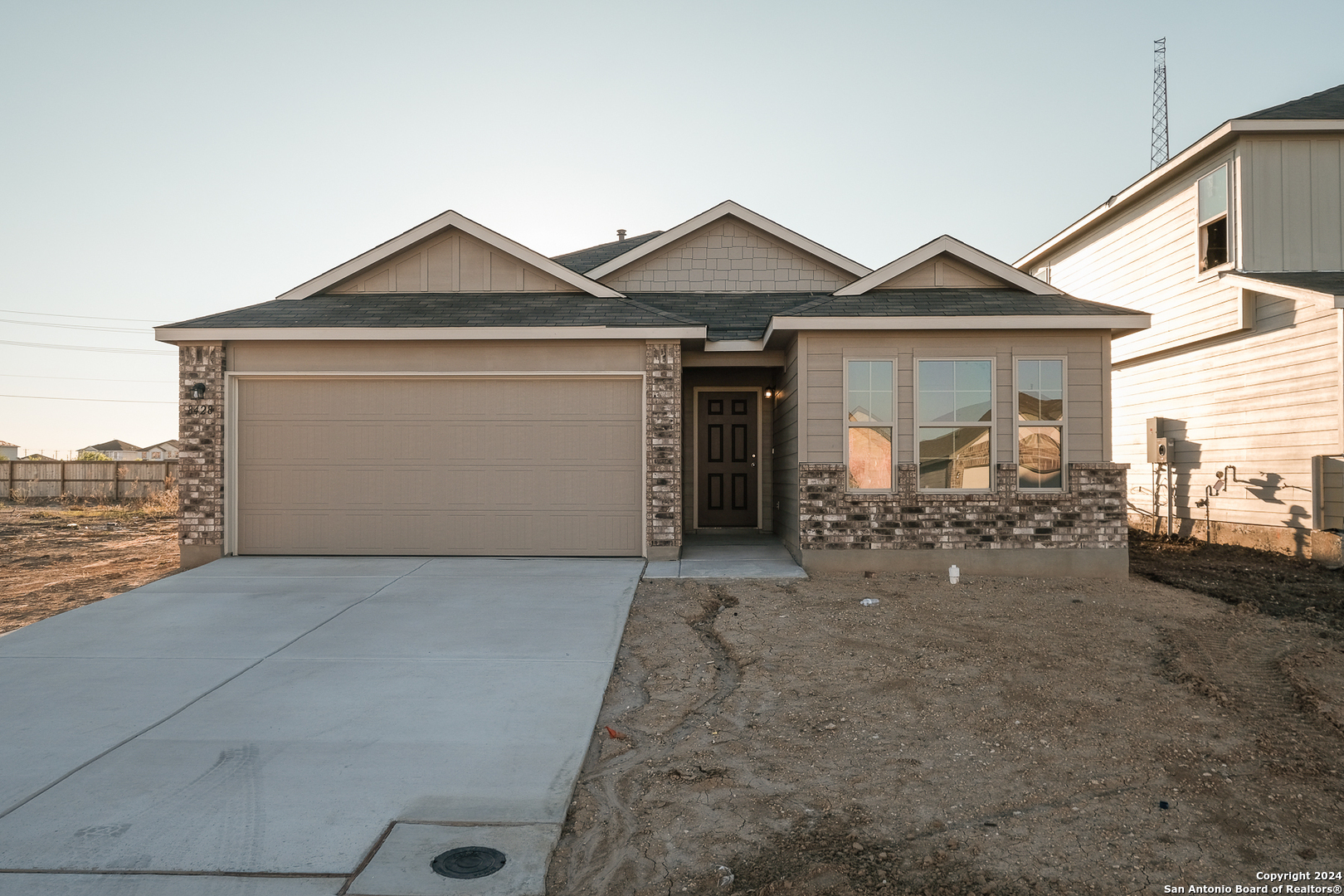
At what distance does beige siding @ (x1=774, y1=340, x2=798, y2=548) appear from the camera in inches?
356

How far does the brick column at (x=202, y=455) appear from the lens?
29.4 feet

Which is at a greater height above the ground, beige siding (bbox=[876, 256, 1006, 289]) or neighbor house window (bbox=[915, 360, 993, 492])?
beige siding (bbox=[876, 256, 1006, 289])

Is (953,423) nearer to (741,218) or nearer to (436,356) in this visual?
(741,218)

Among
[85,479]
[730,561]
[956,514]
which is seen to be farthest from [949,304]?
[85,479]

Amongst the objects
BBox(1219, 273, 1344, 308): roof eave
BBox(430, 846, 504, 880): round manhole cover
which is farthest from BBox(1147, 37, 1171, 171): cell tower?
BBox(430, 846, 504, 880): round manhole cover

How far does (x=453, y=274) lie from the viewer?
10.1 meters

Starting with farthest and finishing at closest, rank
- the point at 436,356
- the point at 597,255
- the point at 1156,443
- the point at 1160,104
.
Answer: the point at 1160,104
the point at 597,255
the point at 1156,443
the point at 436,356

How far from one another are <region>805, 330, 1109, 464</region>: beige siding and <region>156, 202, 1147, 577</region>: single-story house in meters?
0.02

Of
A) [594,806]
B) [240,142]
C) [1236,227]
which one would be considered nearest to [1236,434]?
[1236,227]

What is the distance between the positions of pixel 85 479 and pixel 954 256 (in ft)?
82.5

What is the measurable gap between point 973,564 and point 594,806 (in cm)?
660

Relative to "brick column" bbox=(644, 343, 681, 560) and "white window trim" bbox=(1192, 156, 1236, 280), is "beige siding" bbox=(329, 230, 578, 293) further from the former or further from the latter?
"white window trim" bbox=(1192, 156, 1236, 280)

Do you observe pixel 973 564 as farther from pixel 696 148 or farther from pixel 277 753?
pixel 696 148

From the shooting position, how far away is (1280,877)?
8.63ft
